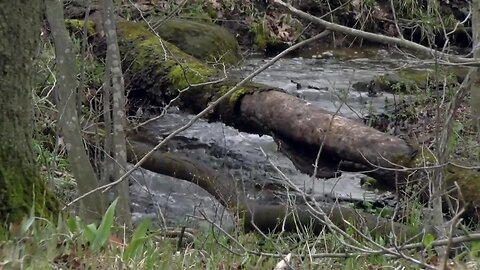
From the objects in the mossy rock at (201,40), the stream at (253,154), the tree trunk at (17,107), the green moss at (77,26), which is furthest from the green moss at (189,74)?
the tree trunk at (17,107)

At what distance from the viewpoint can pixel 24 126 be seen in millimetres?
3621

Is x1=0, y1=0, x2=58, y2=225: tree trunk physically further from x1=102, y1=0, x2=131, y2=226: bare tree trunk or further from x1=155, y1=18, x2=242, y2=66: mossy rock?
x1=155, y1=18, x2=242, y2=66: mossy rock

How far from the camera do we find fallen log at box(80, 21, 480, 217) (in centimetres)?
621

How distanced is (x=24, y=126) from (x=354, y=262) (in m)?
1.62

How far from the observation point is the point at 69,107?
202 inches

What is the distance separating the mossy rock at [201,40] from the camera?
1030 cm

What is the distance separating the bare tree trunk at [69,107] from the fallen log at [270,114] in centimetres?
69

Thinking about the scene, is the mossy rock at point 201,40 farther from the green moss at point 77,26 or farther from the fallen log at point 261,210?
the fallen log at point 261,210

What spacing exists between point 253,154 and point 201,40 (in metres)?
2.69

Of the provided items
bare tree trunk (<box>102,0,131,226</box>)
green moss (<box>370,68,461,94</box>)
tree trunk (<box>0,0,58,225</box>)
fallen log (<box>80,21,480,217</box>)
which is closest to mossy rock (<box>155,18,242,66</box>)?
fallen log (<box>80,21,480,217</box>)

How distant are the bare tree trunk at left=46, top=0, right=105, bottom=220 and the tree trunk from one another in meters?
1.44

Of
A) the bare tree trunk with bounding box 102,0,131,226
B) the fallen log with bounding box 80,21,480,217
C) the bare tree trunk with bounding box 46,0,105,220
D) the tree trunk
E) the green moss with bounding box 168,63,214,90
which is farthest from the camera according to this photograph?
the green moss with bounding box 168,63,214,90

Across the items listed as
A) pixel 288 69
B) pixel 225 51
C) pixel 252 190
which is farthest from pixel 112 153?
pixel 288 69

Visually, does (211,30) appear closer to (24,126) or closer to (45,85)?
(45,85)
